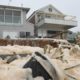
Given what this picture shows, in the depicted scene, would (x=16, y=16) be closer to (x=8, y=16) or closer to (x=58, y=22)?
(x=8, y=16)

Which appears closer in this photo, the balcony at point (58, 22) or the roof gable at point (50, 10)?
the balcony at point (58, 22)

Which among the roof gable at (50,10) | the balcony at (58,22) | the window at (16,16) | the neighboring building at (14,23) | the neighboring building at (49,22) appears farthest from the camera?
the roof gable at (50,10)

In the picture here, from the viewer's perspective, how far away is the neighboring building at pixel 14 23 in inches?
989

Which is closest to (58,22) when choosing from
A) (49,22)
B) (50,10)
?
(49,22)

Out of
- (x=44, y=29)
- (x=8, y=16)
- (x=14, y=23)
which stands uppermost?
(x=8, y=16)

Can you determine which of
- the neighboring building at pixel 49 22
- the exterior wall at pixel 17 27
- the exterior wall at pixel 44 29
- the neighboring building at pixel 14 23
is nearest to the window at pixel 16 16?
the neighboring building at pixel 14 23

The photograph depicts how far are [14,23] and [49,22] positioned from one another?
6534 mm

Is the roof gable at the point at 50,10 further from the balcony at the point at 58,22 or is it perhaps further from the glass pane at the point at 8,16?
the glass pane at the point at 8,16

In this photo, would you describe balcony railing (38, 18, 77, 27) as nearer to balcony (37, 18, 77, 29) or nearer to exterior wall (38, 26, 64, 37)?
balcony (37, 18, 77, 29)

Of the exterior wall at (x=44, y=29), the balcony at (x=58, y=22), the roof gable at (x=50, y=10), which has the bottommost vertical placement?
the exterior wall at (x=44, y=29)

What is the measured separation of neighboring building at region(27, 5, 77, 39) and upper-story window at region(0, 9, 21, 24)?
4.63m

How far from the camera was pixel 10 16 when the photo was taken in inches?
1013

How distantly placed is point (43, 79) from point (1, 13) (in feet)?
71.9

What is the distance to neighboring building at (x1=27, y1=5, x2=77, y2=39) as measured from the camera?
31.1 meters
